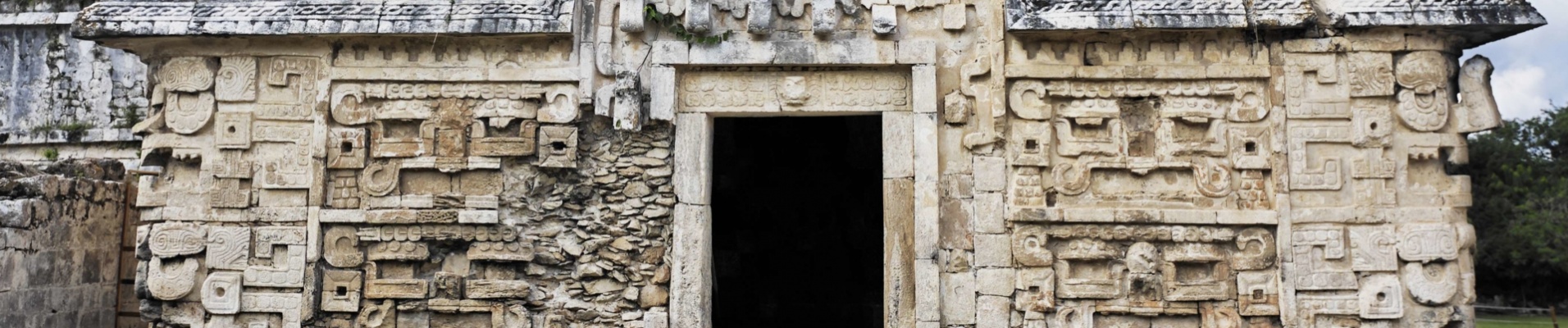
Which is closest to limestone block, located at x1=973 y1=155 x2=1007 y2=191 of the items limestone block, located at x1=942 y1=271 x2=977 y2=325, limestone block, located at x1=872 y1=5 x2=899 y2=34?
limestone block, located at x1=942 y1=271 x2=977 y2=325

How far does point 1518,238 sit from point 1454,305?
1821cm

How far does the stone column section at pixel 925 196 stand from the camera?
265 inches

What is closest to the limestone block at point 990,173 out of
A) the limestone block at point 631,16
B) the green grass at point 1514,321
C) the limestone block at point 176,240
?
the limestone block at point 631,16

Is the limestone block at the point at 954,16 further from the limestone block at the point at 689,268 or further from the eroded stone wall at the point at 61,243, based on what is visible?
the eroded stone wall at the point at 61,243

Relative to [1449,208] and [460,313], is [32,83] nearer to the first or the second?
[460,313]

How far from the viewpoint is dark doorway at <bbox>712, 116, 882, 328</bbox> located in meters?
11.0

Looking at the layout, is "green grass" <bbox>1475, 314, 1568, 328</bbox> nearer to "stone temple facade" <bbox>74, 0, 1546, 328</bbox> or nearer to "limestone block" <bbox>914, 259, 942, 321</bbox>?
"stone temple facade" <bbox>74, 0, 1546, 328</bbox>

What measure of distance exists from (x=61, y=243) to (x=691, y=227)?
178 inches

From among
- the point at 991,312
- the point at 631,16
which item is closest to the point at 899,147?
the point at 991,312

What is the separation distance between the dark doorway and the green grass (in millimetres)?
10935

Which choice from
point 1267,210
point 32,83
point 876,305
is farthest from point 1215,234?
point 32,83

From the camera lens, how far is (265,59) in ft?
23.4

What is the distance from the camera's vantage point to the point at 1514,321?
17.7 metres

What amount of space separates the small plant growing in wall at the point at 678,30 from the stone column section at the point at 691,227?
48 centimetres
